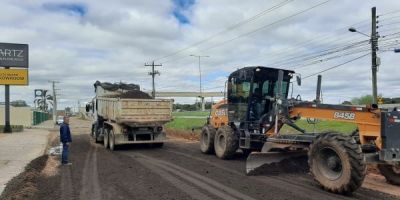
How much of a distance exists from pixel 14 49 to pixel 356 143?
35.5 meters

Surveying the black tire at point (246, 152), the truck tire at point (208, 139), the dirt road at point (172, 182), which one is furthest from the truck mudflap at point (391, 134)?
the truck tire at point (208, 139)

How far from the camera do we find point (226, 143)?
1684 cm

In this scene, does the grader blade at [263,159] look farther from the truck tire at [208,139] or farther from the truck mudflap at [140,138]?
the truck mudflap at [140,138]

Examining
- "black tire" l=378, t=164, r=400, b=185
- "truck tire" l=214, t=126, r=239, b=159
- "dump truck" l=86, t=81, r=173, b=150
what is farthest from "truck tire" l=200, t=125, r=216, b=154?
"black tire" l=378, t=164, r=400, b=185

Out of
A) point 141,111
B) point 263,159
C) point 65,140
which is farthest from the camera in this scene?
point 141,111

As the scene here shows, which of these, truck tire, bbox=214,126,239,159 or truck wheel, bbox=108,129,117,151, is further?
truck wheel, bbox=108,129,117,151

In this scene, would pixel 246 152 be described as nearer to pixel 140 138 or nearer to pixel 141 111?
pixel 141 111

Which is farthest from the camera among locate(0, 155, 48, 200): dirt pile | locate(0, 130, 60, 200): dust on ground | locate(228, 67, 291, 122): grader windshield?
locate(228, 67, 291, 122): grader windshield

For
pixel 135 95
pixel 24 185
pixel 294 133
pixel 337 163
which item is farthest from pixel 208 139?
pixel 337 163

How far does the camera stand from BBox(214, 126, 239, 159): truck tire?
1683 cm

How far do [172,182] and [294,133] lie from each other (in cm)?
375

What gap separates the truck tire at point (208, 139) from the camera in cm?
1859

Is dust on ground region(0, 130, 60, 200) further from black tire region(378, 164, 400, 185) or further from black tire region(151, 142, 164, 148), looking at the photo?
black tire region(378, 164, 400, 185)

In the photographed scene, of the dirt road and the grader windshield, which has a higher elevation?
the grader windshield
